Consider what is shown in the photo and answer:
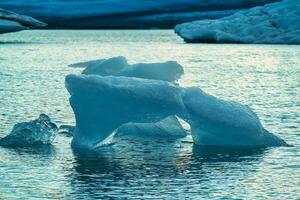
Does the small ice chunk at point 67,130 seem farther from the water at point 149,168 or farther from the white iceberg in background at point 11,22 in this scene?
the white iceberg in background at point 11,22

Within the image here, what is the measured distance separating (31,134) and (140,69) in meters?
3.56

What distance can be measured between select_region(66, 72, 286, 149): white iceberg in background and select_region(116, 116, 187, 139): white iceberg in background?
2.39 metres

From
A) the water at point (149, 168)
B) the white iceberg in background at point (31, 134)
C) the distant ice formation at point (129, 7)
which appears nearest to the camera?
the water at point (149, 168)

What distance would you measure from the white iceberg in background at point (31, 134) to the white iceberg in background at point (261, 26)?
49.8 m

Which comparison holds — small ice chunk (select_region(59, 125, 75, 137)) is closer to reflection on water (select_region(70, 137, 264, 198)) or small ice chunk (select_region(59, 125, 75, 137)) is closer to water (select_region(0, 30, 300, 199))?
water (select_region(0, 30, 300, 199))

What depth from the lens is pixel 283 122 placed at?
28.0 meters

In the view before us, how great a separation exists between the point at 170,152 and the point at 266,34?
5412 cm

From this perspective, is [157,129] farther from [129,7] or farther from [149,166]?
[129,7]

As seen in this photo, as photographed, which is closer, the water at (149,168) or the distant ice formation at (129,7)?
the water at (149,168)

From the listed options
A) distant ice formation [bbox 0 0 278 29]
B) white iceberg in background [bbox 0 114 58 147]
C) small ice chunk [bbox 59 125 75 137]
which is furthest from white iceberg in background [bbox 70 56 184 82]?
distant ice formation [bbox 0 0 278 29]

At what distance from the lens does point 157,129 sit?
2388 cm

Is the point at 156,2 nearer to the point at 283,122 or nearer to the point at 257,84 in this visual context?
the point at 257,84

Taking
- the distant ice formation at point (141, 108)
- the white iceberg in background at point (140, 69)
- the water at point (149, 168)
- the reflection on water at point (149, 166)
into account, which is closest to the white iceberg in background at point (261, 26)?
the water at point (149, 168)

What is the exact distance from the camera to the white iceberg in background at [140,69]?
78.1ft
